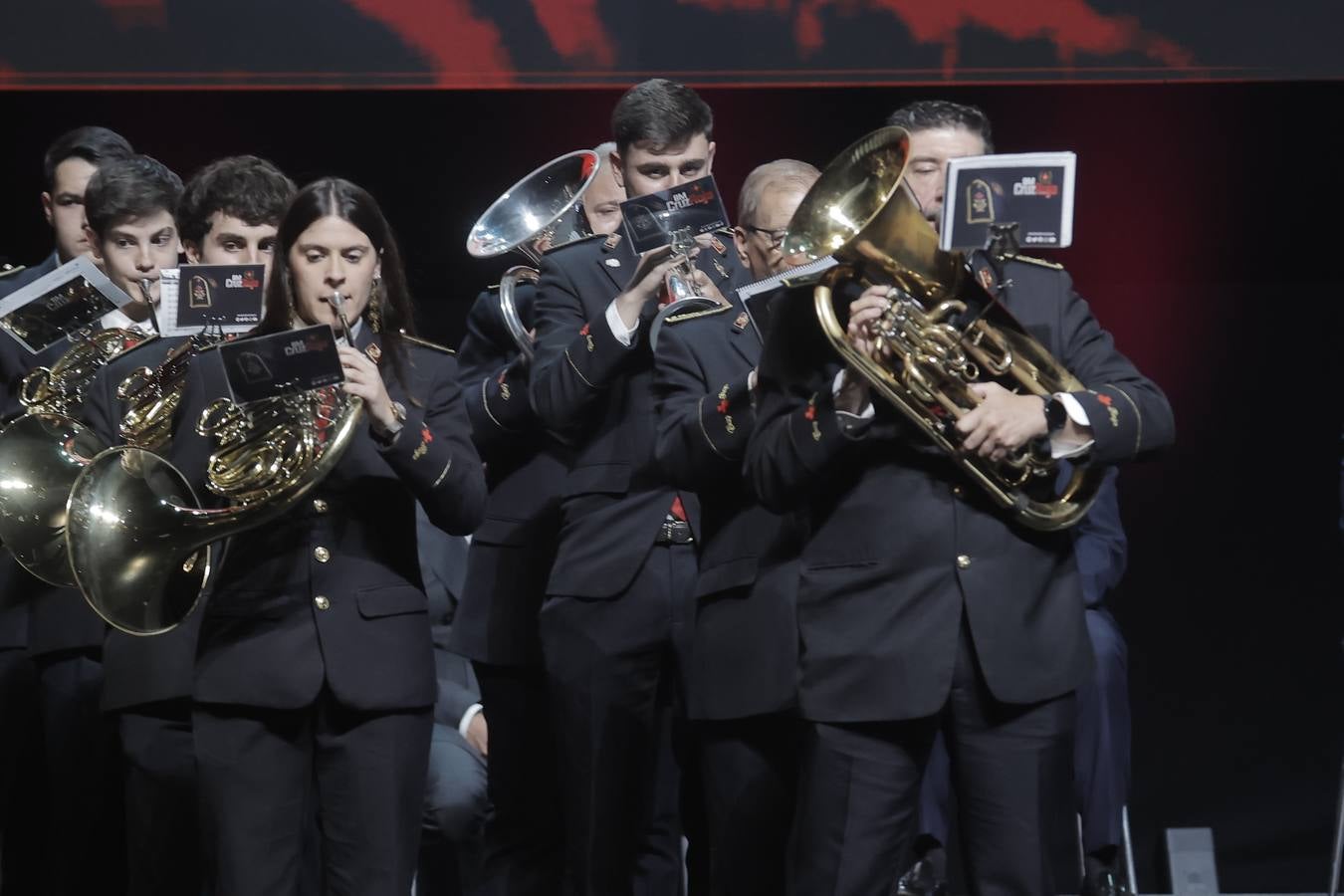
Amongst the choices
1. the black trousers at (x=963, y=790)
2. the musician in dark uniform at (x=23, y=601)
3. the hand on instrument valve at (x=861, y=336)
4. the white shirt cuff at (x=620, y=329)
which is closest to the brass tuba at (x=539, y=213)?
the white shirt cuff at (x=620, y=329)

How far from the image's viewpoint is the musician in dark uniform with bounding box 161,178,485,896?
10.2 ft

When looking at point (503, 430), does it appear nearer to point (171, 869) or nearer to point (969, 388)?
point (171, 869)

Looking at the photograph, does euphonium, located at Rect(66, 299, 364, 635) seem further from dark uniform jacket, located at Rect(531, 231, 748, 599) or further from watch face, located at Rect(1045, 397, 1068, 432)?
watch face, located at Rect(1045, 397, 1068, 432)

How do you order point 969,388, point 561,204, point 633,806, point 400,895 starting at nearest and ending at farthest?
point 969,388, point 400,895, point 633,806, point 561,204

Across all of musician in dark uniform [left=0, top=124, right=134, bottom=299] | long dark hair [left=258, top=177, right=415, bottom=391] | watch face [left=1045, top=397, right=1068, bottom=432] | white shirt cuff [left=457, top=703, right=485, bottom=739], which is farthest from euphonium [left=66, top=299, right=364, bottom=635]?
white shirt cuff [left=457, top=703, right=485, bottom=739]

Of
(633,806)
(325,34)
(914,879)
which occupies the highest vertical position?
(325,34)

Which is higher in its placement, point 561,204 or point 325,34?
point 325,34

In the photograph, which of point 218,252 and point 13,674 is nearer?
point 218,252

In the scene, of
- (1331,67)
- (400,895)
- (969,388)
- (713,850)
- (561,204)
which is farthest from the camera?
(1331,67)

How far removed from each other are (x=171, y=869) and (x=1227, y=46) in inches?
131

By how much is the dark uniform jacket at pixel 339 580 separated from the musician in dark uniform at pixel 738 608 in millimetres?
420

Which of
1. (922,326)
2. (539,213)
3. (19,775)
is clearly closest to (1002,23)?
(539,213)

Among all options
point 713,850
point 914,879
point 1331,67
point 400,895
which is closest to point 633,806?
point 713,850

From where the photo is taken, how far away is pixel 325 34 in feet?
16.7
